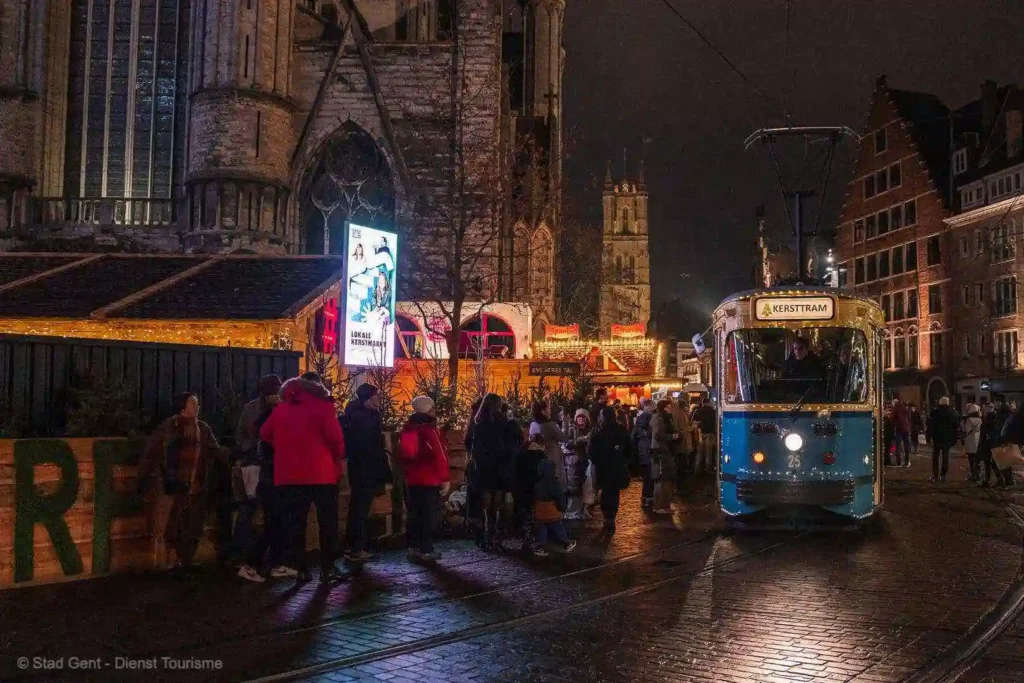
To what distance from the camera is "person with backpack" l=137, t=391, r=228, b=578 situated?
8109mm

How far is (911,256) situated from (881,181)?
450cm

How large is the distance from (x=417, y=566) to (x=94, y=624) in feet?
10.5

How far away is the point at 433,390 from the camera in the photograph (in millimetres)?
14688

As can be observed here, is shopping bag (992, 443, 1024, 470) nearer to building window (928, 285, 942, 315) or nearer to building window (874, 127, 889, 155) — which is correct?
building window (928, 285, 942, 315)

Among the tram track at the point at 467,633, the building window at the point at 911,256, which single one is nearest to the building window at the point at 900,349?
the building window at the point at 911,256

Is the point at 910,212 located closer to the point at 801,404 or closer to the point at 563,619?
the point at 801,404

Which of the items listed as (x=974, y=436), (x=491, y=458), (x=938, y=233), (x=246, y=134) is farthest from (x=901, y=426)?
(x=938, y=233)

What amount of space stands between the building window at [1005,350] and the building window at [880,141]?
12048 millimetres

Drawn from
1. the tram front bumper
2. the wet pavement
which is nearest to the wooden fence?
the wet pavement

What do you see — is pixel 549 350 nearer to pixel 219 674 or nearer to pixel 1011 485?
pixel 1011 485

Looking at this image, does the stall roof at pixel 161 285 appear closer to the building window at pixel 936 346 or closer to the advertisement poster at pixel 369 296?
the advertisement poster at pixel 369 296

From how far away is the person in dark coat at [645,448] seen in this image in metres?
14.6

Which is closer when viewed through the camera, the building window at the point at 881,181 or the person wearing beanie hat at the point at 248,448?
the person wearing beanie hat at the point at 248,448

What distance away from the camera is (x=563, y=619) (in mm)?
6699
